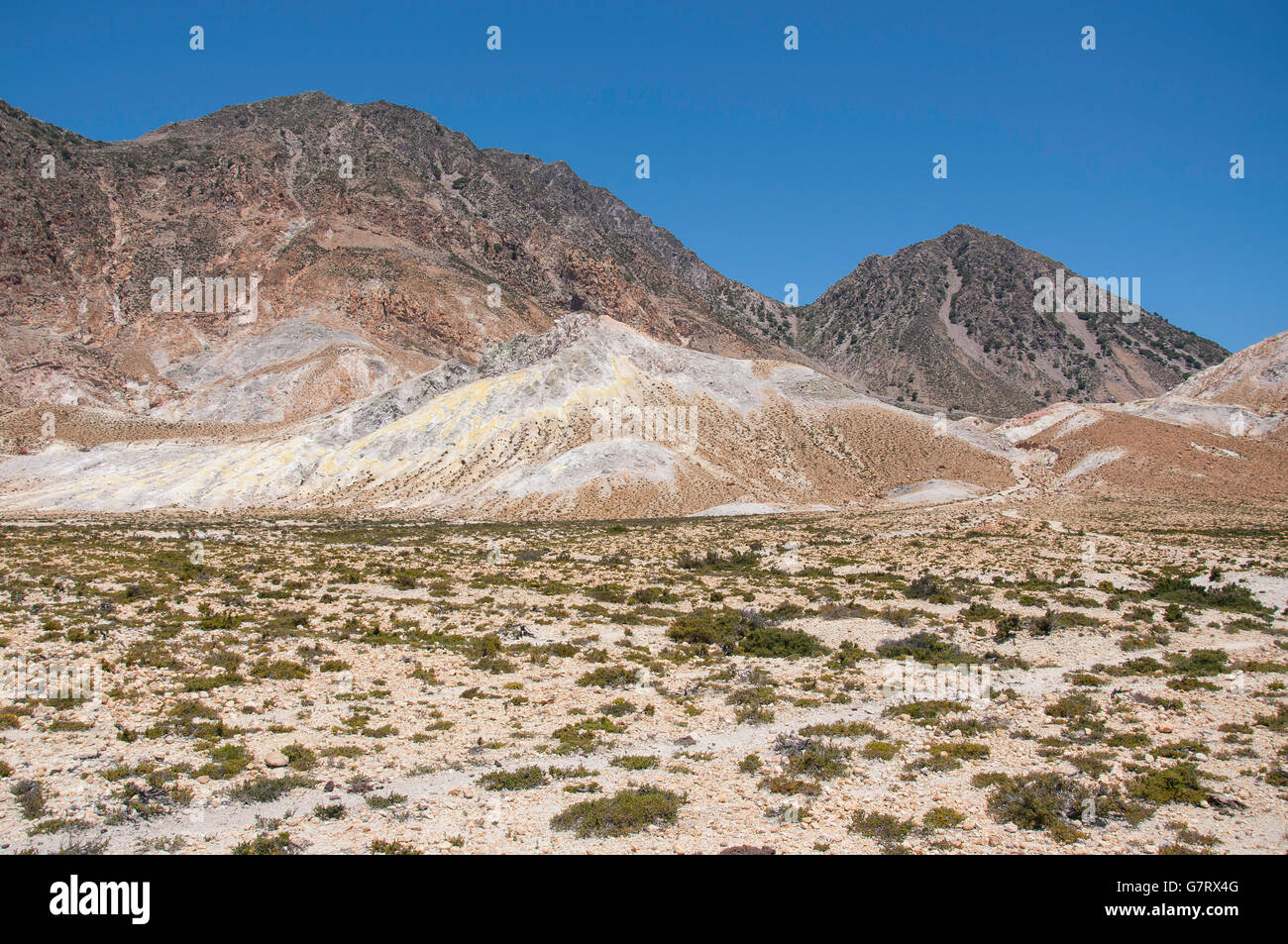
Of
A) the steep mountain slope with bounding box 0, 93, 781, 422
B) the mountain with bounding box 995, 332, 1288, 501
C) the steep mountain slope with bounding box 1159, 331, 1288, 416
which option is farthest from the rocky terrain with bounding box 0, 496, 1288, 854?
the steep mountain slope with bounding box 0, 93, 781, 422

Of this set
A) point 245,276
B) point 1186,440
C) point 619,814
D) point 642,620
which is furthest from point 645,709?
point 245,276

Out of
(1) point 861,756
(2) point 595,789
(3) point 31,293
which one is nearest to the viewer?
(2) point 595,789

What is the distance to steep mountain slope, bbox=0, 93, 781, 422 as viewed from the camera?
112375 millimetres

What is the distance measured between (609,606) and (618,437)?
46.9 m

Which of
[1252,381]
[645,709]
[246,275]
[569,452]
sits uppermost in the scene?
[246,275]

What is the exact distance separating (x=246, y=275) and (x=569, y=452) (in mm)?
93404

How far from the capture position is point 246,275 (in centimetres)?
13288

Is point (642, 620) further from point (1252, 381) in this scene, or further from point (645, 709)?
point (1252, 381)

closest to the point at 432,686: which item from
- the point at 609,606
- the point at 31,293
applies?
the point at 609,606

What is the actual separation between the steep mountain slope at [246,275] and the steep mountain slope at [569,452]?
27.2 meters

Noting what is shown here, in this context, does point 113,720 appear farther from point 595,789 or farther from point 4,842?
point 595,789

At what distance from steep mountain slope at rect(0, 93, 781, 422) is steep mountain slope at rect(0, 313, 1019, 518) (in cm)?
2715

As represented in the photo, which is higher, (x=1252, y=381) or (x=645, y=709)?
(x=1252, y=381)

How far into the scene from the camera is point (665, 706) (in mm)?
15125
